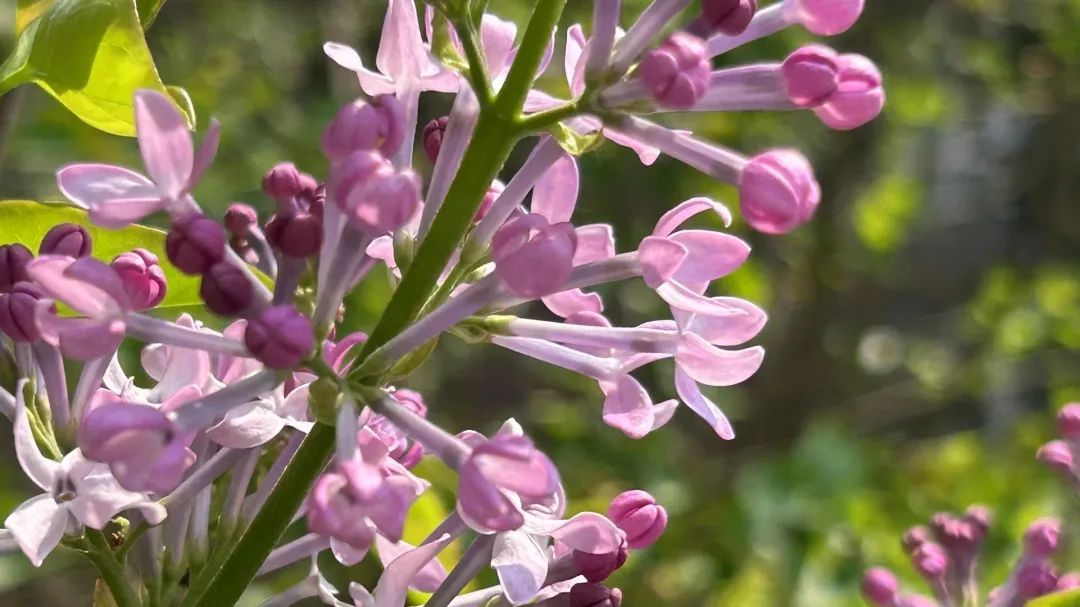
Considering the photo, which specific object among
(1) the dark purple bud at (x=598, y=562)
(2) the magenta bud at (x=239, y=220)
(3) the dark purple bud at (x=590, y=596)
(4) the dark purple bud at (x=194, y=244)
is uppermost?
(4) the dark purple bud at (x=194, y=244)

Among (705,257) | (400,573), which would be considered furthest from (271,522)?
(705,257)

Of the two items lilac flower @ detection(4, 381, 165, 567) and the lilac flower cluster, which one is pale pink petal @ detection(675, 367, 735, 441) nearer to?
the lilac flower cluster

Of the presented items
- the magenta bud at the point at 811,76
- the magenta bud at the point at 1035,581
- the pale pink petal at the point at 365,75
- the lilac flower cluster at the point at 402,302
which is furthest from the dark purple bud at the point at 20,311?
the magenta bud at the point at 1035,581

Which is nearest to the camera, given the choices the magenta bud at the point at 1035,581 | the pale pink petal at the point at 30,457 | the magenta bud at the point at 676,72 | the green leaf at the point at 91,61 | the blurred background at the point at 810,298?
the magenta bud at the point at 676,72

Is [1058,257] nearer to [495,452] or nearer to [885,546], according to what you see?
[885,546]

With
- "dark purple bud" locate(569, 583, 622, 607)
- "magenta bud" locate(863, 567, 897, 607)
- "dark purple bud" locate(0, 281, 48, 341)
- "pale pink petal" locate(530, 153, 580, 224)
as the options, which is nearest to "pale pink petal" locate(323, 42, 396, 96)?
"pale pink petal" locate(530, 153, 580, 224)

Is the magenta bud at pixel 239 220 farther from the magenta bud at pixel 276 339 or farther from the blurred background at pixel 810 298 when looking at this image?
the blurred background at pixel 810 298

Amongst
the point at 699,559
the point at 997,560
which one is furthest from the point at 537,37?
the point at 699,559

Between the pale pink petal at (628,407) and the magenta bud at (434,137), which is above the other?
the magenta bud at (434,137)
